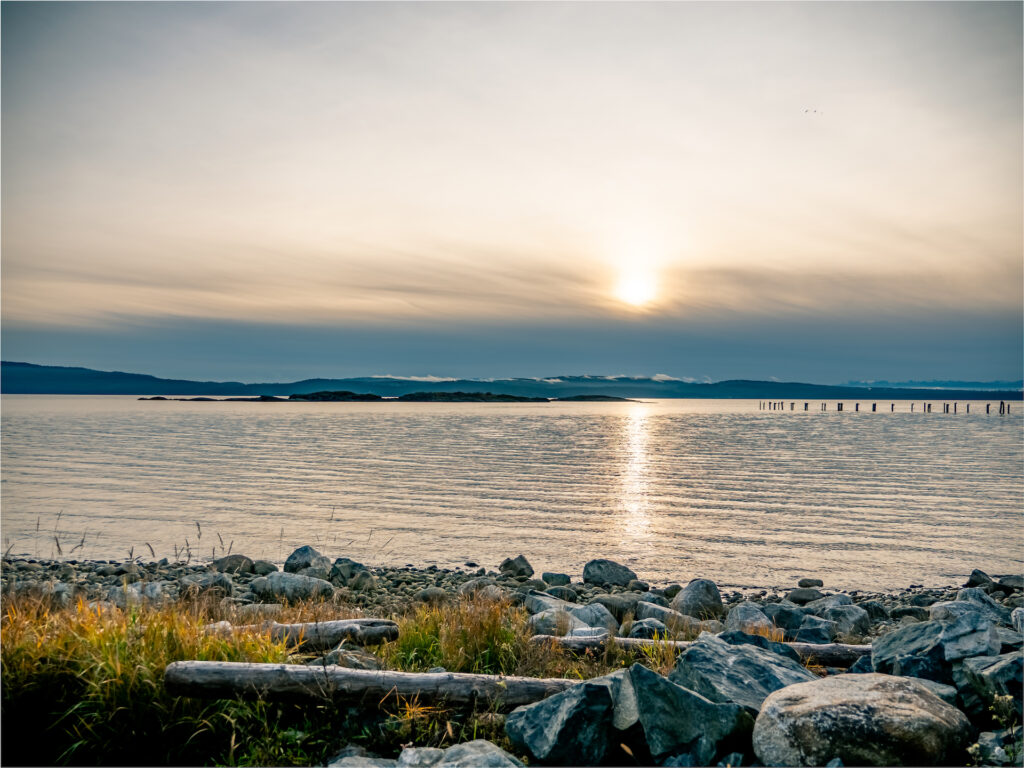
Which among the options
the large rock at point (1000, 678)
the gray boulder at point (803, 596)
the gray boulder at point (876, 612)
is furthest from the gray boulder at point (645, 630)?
the gray boulder at point (803, 596)

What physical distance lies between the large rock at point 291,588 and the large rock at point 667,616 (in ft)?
18.0

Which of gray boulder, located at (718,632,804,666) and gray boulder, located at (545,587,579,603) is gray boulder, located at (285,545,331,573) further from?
gray boulder, located at (718,632,804,666)

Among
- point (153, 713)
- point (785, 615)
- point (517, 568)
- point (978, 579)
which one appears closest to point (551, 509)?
point (517, 568)

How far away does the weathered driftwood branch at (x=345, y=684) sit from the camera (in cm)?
541

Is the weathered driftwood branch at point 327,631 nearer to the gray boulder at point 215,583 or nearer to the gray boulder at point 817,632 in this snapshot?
the gray boulder at point 817,632

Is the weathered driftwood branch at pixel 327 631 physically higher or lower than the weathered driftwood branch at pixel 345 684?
lower

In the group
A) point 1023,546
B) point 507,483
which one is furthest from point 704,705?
point 507,483

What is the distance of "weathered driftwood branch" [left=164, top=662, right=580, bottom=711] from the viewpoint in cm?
541

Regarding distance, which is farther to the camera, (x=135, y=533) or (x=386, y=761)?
(x=135, y=533)

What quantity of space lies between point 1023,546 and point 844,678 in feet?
63.9

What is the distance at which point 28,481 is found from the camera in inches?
1216

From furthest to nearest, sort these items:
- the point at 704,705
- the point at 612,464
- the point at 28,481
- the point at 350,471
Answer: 1. the point at 612,464
2. the point at 350,471
3. the point at 28,481
4. the point at 704,705

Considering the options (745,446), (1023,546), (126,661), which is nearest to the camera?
(126,661)

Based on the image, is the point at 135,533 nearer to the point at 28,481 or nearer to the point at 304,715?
the point at 28,481
